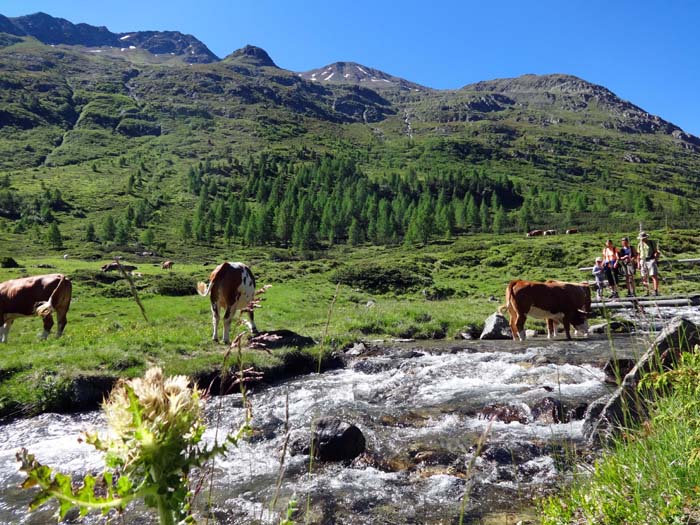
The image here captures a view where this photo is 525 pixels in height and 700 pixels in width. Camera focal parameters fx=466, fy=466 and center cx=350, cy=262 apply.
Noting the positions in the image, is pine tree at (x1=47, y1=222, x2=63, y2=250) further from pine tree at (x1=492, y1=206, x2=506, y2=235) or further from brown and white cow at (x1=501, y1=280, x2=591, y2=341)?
pine tree at (x1=492, y1=206, x2=506, y2=235)

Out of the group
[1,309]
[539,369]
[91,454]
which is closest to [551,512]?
[91,454]

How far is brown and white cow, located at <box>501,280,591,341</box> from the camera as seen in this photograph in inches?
619

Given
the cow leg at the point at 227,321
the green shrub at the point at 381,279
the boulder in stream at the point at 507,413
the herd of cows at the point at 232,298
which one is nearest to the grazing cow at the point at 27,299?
the herd of cows at the point at 232,298

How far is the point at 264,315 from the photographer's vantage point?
22.8 m

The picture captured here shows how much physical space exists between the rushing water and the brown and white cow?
2715 millimetres

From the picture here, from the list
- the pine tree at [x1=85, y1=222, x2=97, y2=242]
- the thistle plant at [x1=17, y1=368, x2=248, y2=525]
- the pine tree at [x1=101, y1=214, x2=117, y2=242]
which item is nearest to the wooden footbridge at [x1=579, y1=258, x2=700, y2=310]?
the thistle plant at [x1=17, y1=368, x2=248, y2=525]

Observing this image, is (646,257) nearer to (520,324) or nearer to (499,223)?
(520,324)

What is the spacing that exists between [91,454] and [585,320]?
609 inches

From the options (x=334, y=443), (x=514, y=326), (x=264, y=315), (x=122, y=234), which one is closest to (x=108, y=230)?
(x=122, y=234)

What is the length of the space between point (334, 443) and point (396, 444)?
3.64ft

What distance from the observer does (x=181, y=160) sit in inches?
7210

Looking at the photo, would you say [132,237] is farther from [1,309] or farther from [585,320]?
[585,320]

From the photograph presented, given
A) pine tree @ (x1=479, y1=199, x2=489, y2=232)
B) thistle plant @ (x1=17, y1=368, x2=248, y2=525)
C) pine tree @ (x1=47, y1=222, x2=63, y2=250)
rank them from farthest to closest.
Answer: pine tree @ (x1=479, y1=199, x2=489, y2=232)
pine tree @ (x1=47, y1=222, x2=63, y2=250)
thistle plant @ (x1=17, y1=368, x2=248, y2=525)

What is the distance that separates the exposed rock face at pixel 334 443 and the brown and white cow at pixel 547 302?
978cm
